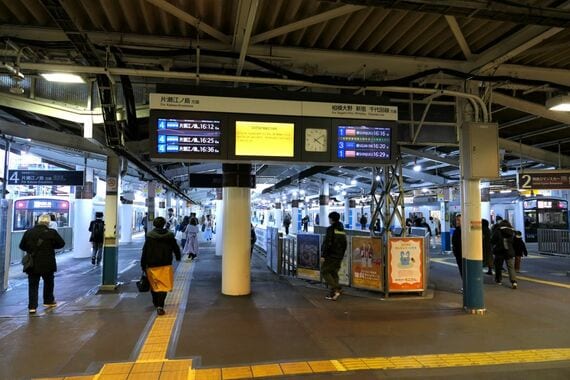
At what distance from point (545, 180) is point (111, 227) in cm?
1282

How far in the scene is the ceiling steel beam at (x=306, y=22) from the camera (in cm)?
554

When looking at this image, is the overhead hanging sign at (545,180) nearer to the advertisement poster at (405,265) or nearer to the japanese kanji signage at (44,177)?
the advertisement poster at (405,265)

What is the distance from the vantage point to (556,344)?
565 centimetres

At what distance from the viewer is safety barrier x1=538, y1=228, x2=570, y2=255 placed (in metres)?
18.0

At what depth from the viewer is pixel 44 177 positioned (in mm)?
13859

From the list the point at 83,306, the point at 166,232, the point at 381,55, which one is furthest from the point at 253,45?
the point at 83,306

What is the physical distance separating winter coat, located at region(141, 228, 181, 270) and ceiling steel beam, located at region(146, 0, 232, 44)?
3.38 metres

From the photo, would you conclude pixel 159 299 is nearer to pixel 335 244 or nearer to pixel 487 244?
pixel 335 244

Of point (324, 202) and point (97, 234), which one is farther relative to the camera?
point (324, 202)

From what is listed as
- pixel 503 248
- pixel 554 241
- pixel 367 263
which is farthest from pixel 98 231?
pixel 554 241

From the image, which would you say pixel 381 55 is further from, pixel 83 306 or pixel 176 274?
pixel 176 274

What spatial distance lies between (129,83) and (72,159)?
10754 millimetres

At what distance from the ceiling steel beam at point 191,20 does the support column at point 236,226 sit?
309cm

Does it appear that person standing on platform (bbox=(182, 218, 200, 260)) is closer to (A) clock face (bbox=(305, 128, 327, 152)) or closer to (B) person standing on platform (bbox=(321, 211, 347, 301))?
(B) person standing on platform (bbox=(321, 211, 347, 301))
